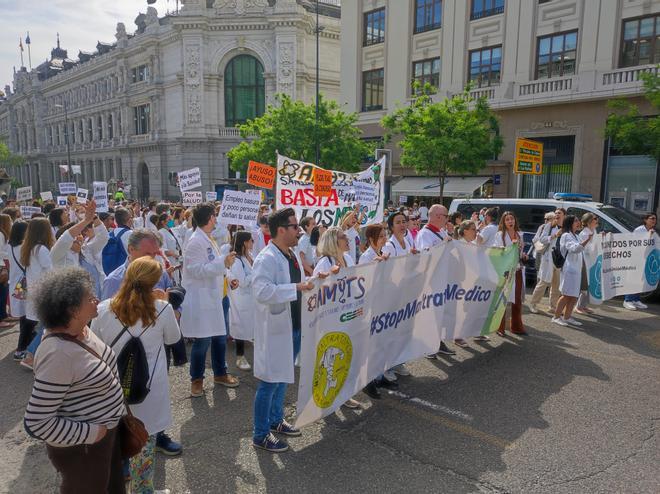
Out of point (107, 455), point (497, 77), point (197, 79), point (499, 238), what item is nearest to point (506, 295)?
point (499, 238)

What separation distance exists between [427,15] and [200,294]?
25259 millimetres

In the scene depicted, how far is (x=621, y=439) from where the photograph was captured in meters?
4.46

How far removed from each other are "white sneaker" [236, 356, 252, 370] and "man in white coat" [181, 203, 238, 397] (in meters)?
0.89

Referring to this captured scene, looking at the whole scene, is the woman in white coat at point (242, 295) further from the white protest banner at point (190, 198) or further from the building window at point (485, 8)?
the building window at point (485, 8)

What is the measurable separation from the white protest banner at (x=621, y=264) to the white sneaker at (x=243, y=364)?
19.9 feet

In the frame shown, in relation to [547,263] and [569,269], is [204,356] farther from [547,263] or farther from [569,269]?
[547,263]

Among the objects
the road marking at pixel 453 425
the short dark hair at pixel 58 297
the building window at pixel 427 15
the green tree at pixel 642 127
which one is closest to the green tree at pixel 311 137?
the building window at pixel 427 15

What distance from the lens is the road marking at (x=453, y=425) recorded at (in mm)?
4434

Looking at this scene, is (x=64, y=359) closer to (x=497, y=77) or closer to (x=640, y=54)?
(x=640, y=54)

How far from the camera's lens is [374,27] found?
28984mm

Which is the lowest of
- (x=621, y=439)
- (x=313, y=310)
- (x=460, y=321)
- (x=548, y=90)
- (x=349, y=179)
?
(x=621, y=439)

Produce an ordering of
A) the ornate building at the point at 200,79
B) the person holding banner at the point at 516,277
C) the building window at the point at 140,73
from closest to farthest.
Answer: the person holding banner at the point at 516,277
the ornate building at the point at 200,79
the building window at the point at 140,73

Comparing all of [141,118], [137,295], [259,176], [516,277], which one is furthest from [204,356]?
[141,118]

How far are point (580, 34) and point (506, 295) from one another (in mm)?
18014
